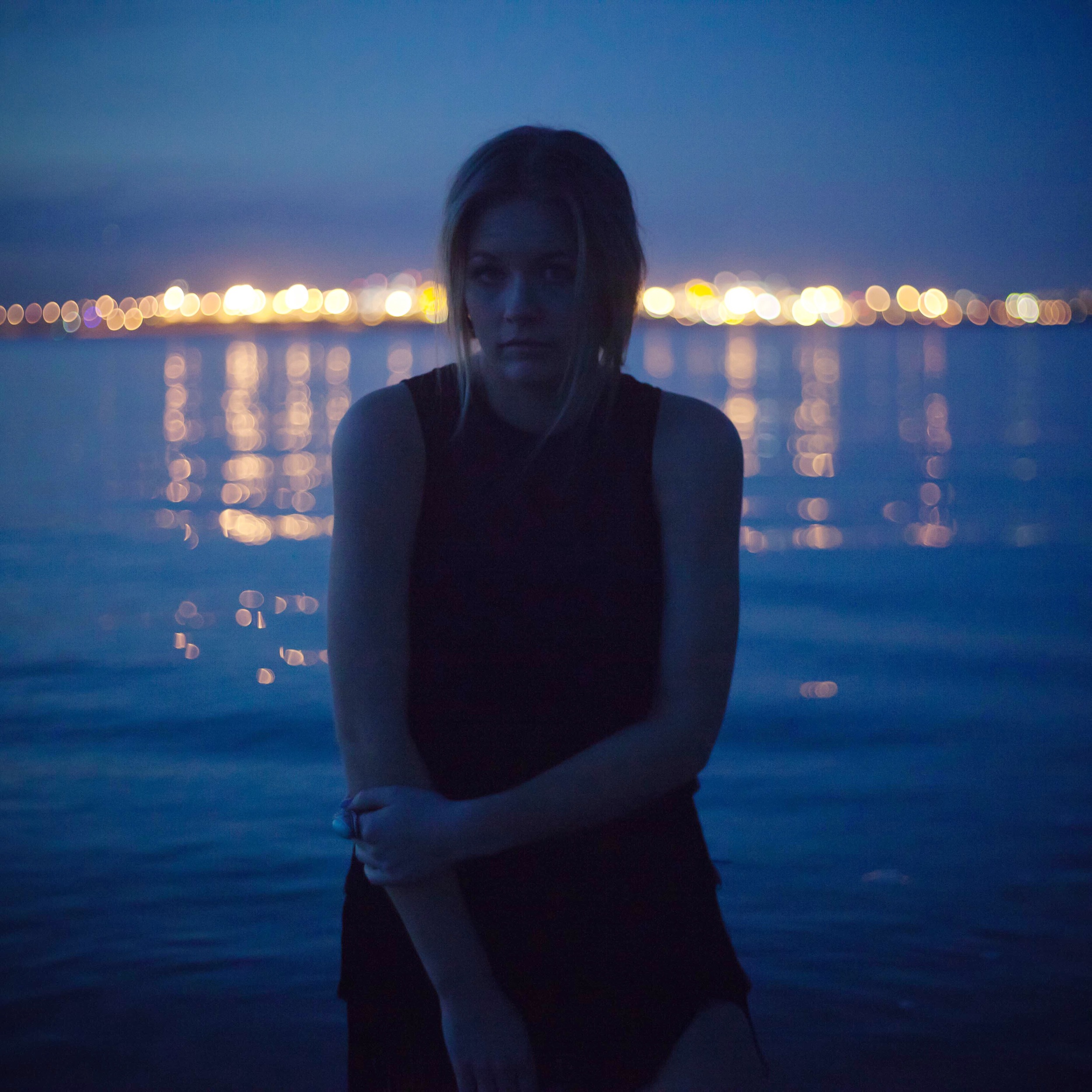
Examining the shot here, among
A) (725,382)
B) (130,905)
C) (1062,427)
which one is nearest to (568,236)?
(130,905)

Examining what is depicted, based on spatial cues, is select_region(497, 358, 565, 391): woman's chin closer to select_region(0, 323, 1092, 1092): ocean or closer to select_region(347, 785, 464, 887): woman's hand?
select_region(0, 323, 1092, 1092): ocean

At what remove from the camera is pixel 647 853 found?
1642 mm

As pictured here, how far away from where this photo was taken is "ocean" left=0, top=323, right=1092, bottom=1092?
3104mm

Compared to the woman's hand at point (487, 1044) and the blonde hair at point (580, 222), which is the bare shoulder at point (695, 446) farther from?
the woman's hand at point (487, 1044)

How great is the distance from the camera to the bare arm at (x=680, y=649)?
5.01ft

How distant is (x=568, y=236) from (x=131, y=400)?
39023 millimetres

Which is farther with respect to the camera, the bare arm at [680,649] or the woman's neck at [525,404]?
the woman's neck at [525,404]

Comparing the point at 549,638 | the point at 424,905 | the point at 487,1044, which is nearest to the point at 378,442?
the point at 549,638

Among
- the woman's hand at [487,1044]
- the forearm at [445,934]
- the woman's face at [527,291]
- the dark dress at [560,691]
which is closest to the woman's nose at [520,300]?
the woman's face at [527,291]

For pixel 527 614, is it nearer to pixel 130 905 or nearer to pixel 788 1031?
pixel 788 1031

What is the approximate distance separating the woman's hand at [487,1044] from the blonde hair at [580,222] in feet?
2.63

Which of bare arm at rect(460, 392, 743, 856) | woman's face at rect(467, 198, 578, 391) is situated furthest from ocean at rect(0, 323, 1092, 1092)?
bare arm at rect(460, 392, 743, 856)

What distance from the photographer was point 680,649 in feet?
5.17

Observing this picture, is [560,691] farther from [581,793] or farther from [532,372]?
[532,372]
